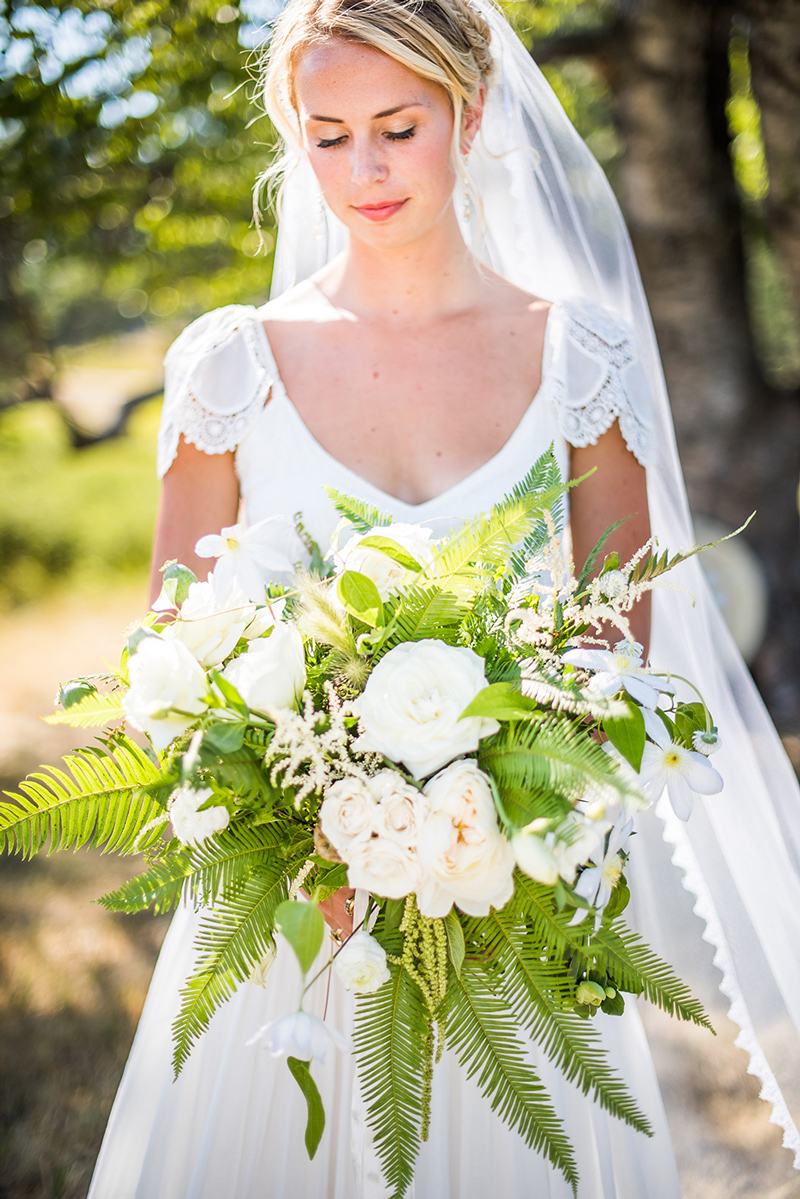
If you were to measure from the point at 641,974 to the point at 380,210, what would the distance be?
153cm

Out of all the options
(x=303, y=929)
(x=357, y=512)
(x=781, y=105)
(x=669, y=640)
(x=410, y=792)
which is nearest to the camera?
(x=303, y=929)

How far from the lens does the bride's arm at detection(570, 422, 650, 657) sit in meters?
2.03

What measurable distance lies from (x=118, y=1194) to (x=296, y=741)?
129cm

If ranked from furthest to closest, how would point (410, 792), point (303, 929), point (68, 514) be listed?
point (68, 514), point (410, 792), point (303, 929)

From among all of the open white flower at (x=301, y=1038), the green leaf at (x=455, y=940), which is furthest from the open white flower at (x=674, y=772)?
the open white flower at (x=301, y=1038)

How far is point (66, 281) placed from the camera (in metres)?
12.3

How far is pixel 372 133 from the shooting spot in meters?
1.83

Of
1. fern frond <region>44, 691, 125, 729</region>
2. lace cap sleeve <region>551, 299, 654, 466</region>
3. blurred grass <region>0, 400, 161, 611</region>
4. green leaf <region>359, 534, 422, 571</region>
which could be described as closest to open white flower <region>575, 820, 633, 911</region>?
green leaf <region>359, 534, 422, 571</region>

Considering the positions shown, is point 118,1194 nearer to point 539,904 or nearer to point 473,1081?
point 473,1081

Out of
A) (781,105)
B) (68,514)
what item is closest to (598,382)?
(781,105)

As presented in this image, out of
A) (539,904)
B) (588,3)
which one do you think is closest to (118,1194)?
(539,904)

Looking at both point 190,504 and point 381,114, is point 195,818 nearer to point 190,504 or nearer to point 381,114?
point 190,504

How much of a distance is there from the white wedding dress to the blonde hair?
522 mm

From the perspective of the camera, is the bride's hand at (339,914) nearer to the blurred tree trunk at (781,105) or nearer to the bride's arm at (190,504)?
the bride's arm at (190,504)
